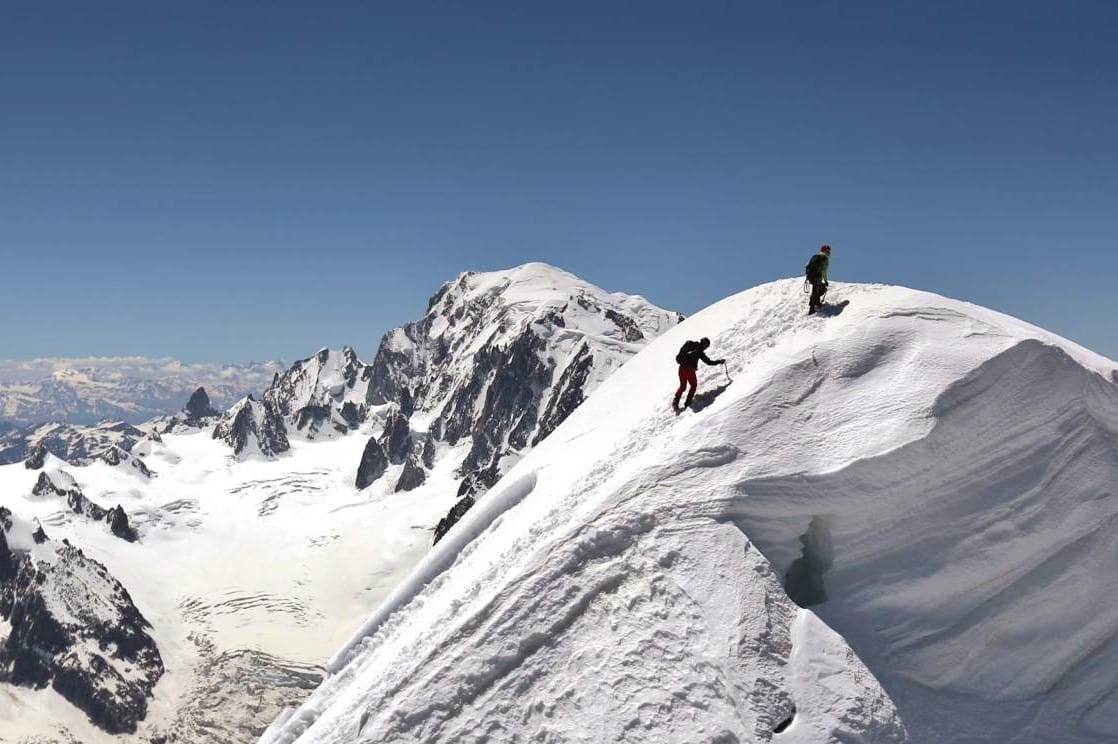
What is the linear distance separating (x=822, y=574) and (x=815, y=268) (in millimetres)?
8022

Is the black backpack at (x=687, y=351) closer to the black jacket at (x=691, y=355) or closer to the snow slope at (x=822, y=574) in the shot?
the black jacket at (x=691, y=355)

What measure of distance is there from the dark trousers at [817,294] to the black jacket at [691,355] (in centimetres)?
289

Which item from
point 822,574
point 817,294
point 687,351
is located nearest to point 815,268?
point 817,294

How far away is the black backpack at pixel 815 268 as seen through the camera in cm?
2108

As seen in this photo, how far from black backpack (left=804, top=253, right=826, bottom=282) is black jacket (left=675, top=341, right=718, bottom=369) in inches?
128

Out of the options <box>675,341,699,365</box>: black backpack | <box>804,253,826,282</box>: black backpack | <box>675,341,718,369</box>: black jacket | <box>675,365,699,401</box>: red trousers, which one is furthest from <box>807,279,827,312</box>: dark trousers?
<box>675,365,699,401</box>: red trousers

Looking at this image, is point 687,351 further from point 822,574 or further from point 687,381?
point 822,574

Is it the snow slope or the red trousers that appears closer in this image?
the snow slope

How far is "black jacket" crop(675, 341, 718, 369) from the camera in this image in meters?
20.2

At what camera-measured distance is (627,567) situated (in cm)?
1562

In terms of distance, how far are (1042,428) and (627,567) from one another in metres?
9.10

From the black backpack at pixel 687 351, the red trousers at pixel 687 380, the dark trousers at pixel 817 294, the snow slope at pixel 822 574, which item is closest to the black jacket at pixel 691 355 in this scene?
the black backpack at pixel 687 351

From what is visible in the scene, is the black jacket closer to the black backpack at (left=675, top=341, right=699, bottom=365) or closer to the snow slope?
the black backpack at (left=675, top=341, right=699, bottom=365)

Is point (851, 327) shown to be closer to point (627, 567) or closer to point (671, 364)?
point (671, 364)
